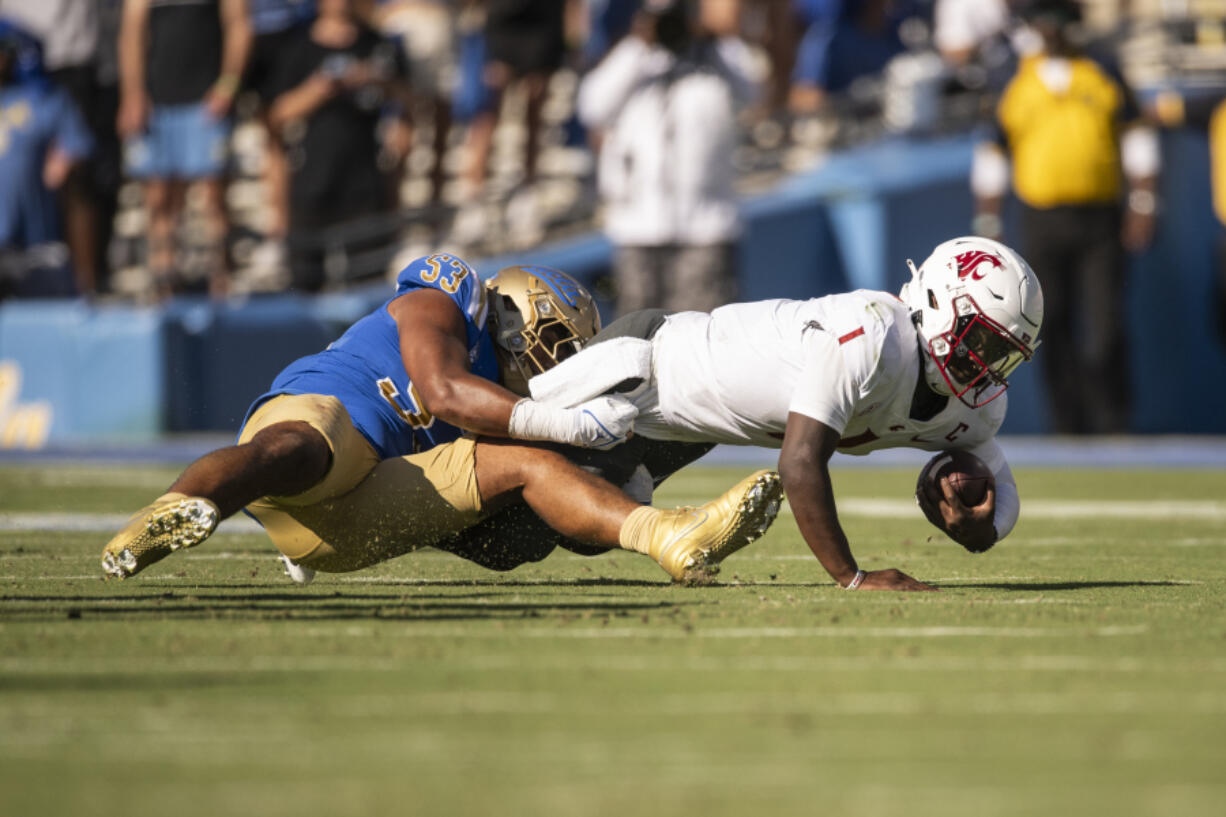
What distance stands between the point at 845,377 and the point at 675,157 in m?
5.95

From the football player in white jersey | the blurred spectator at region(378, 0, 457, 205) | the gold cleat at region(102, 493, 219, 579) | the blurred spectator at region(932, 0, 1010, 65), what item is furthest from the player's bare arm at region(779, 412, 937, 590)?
the blurred spectator at region(378, 0, 457, 205)

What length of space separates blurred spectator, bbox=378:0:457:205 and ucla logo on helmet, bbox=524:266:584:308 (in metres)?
7.27

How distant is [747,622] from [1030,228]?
25.0ft

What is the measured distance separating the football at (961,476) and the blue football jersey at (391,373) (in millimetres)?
1255

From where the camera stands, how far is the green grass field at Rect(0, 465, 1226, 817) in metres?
2.58

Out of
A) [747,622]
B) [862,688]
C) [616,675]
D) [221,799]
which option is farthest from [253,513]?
[221,799]

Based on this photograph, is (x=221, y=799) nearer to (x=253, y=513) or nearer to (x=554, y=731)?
(x=554, y=731)

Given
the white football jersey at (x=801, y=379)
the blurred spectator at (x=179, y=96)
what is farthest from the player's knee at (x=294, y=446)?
the blurred spectator at (x=179, y=96)

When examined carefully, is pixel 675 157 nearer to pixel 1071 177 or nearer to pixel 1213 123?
pixel 1071 177

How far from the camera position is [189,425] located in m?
13.7

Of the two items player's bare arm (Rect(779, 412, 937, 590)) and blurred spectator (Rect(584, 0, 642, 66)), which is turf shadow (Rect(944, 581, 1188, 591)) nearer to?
player's bare arm (Rect(779, 412, 937, 590))

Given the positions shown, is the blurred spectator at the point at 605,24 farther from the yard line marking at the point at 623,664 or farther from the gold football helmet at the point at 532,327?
the yard line marking at the point at 623,664

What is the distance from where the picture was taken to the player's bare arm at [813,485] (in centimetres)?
465

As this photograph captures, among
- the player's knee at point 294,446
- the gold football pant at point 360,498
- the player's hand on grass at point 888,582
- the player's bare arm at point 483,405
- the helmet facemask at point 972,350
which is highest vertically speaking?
the helmet facemask at point 972,350
